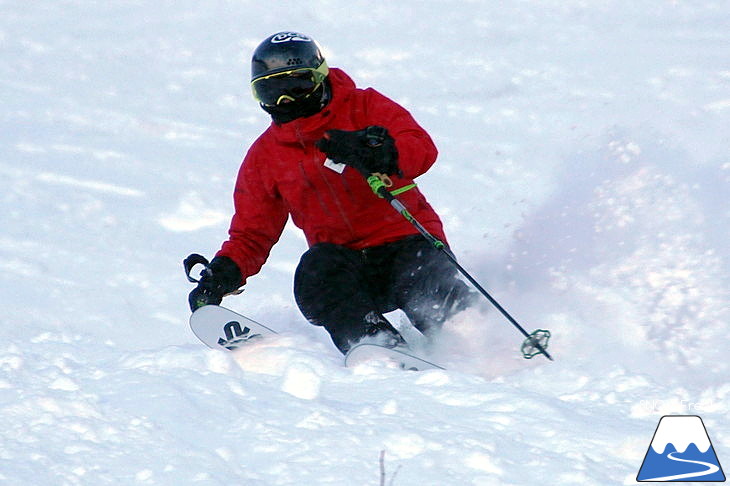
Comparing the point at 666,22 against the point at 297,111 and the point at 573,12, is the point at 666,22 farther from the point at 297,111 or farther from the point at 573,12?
the point at 297,111

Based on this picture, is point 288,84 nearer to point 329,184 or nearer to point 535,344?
point 329,184

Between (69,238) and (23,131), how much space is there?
2.61 meters

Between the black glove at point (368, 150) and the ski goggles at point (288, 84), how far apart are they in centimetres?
36

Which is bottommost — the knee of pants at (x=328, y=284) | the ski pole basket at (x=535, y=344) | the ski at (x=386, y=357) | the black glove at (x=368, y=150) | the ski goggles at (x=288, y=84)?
the ski at (x=386, y=357)

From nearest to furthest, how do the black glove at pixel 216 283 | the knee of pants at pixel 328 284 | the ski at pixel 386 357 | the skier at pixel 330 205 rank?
the ski at pixel 386 357, the knee of pants at pixel 328 284, the skier at pixel 330 205, the black glove at pixel 216 283

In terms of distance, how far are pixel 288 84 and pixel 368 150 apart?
1.82 ft

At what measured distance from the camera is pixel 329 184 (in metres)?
4.38

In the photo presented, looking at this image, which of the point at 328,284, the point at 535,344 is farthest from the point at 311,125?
the point at 535,344

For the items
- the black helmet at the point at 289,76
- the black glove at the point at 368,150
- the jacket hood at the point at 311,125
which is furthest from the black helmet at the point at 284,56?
the black glove at the point at 368,150

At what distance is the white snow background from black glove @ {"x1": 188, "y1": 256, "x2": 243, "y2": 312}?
363 mm

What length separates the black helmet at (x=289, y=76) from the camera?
14.0 ft

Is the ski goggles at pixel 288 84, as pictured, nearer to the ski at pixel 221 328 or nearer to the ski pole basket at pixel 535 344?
the ski at pixel 221 328

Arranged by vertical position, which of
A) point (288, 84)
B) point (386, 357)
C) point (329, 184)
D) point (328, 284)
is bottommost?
point (386, 357)

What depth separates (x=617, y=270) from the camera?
16.0 feet
